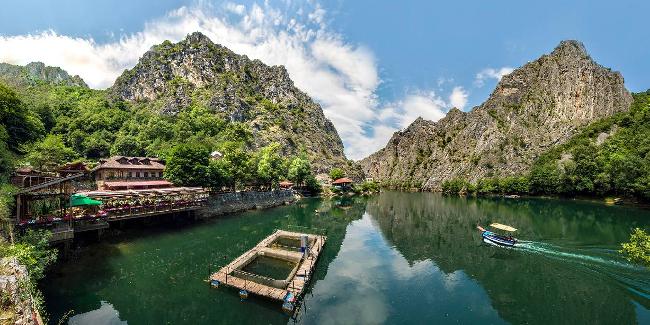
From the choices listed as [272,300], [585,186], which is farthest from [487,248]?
[585,186]

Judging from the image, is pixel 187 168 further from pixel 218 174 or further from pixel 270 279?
pixel 270 279

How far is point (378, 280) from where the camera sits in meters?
31.6

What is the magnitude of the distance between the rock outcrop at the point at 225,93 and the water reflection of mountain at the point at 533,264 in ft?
286

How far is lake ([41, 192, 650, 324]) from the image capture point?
76.6ft

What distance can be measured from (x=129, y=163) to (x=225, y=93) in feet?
312

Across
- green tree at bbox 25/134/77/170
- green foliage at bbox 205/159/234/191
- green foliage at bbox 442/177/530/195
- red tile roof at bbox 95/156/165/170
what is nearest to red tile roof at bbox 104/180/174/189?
red tile roof at bbox 95/156/165/170

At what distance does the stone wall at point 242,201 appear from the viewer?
198 ft

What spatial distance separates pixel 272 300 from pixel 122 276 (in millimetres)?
15332

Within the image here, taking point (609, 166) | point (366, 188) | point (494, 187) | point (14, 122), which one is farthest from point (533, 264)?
point (494, 187)

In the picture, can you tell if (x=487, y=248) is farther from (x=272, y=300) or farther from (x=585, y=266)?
(x=272, y=300)

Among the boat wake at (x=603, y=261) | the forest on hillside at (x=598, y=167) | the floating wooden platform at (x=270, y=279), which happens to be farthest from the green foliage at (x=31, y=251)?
the forest on hillside at (x=598, y=167)

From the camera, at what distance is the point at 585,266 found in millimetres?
34500

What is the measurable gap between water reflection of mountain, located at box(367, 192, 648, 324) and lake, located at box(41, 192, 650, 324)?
0.15m

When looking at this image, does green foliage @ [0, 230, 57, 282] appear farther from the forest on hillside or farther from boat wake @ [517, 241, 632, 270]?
the forest on hillside
